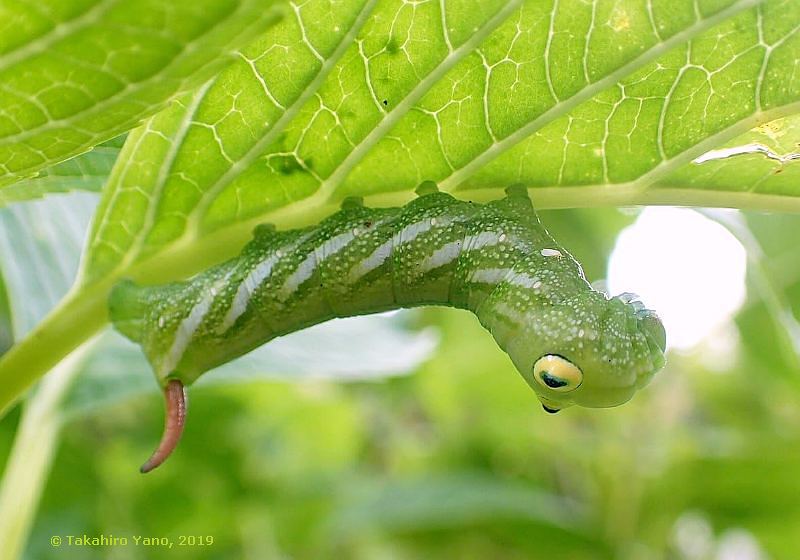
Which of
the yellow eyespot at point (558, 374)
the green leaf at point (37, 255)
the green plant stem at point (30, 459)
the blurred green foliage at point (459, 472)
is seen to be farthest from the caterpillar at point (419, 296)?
the blurred green foliage at point (459, 472)

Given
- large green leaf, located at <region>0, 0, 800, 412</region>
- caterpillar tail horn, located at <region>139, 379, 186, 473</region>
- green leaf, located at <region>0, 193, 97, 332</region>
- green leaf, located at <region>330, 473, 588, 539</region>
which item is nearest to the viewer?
large green leaf, located at <region>0, 0, 800, 412</region>

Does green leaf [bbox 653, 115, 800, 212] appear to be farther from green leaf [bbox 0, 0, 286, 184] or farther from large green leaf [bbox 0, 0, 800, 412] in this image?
green leaf [bbox 0, 0, 286, 184]

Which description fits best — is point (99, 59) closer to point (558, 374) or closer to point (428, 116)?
point (428, 116)

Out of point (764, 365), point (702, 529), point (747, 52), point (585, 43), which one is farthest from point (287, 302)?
point (702, 529)

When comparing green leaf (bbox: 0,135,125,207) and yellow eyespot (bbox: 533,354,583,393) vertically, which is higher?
green leaf (bbox: 0,135,125,207)

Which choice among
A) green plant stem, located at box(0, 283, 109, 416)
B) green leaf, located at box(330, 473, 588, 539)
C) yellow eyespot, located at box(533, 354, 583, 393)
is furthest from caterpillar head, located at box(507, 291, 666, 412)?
green leaf, located at box(330, 473, 588, 539)

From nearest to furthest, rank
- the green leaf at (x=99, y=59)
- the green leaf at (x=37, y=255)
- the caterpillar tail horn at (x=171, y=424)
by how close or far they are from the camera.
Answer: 1. the green leaf at (x=99, y=59)
2. the caterpillar tail horn at (x=171, y=424)
3. the green leaf at (x=37, y=255)

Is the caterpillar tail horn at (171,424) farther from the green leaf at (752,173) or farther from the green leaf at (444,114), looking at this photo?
the green leaf at (752,173)

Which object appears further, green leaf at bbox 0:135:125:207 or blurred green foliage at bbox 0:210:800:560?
blurred green foliage at bbox 0:210:800:560
